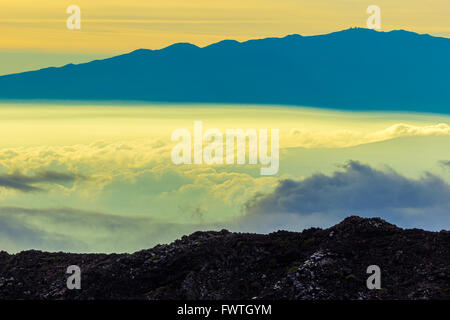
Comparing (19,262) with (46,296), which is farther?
(19,262)

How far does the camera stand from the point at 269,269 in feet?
128

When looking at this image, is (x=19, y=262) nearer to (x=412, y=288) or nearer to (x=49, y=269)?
(x=49, y=269)

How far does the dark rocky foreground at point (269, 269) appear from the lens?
1439 inches

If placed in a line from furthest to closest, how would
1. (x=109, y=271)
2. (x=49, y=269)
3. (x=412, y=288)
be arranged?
(x=49, y=269)
(x=109, y=271)
(x=412, y=288)

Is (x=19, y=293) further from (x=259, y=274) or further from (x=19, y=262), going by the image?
(x=259, y=274)

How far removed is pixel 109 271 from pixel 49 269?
5028 mm

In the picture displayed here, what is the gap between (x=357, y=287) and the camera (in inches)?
1431

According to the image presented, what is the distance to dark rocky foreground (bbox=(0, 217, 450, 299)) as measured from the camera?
3656 centimetres

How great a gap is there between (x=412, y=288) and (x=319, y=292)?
466 centimetres
